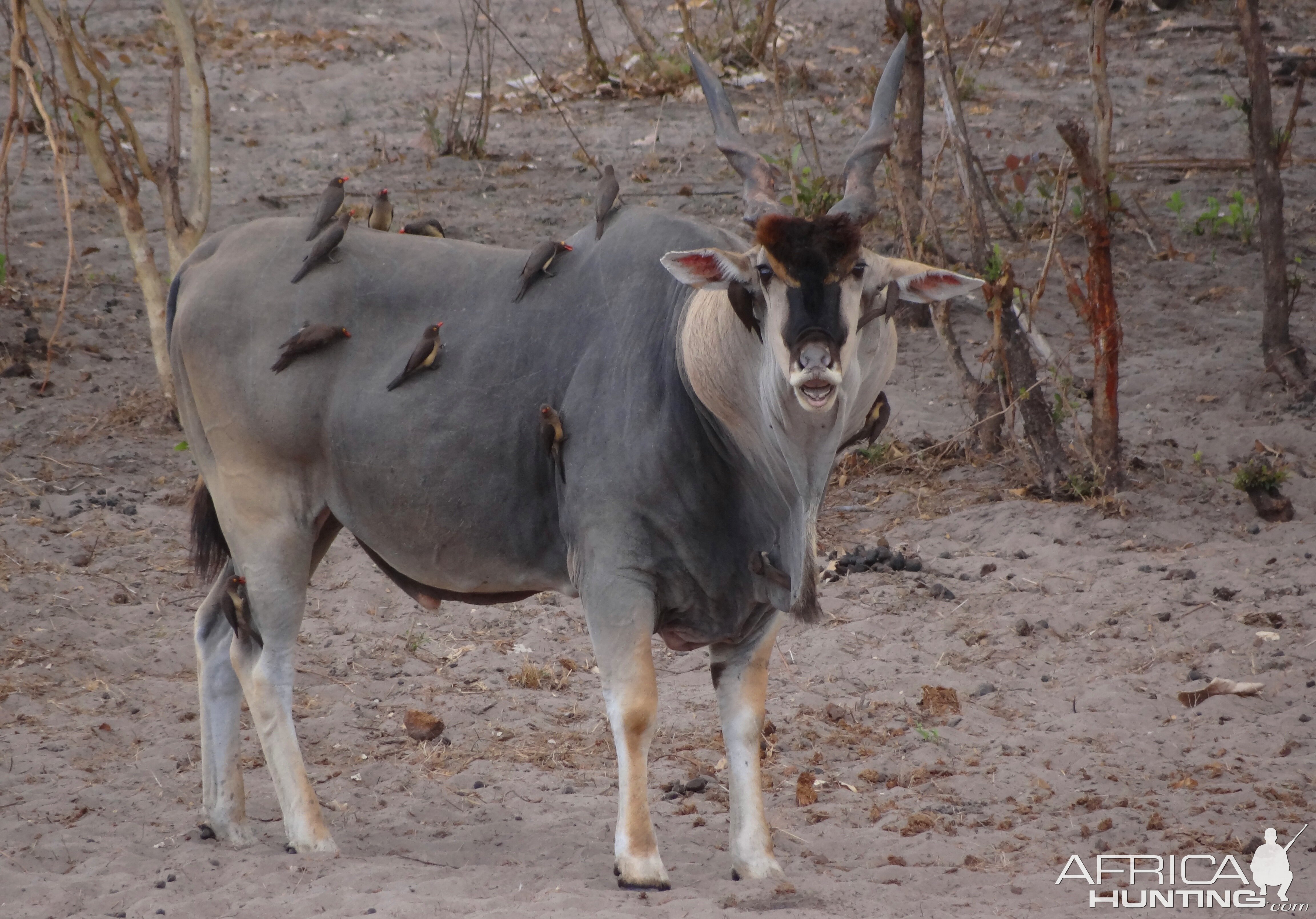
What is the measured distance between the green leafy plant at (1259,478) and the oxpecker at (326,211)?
4560 millimetres

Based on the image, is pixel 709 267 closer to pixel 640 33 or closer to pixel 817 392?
pixel 817 392

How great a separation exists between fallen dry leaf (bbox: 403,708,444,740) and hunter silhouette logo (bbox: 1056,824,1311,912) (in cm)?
249

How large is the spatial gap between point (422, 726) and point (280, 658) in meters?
1.06

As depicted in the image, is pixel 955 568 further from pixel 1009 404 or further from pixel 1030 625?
pixel 1009 404

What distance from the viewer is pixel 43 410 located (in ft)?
27.0

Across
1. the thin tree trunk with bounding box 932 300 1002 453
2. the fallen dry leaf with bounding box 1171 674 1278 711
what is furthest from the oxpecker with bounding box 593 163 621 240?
the thin tree trunk with bounding box 932 300 1002 453

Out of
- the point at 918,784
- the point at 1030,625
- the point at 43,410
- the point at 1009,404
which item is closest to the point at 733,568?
the point at 918,784

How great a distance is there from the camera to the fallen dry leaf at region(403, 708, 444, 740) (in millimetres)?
5461

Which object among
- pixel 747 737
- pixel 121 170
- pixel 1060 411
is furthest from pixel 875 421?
pixel 121 170

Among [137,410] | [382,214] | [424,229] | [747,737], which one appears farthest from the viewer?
[137,410]

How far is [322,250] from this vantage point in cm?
442

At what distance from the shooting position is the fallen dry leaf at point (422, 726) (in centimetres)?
546

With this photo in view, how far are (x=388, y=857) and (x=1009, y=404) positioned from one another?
4.43m

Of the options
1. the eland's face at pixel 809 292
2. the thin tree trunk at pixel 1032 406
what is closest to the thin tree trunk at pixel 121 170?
the thin tree trunk at pixel 1032 406
